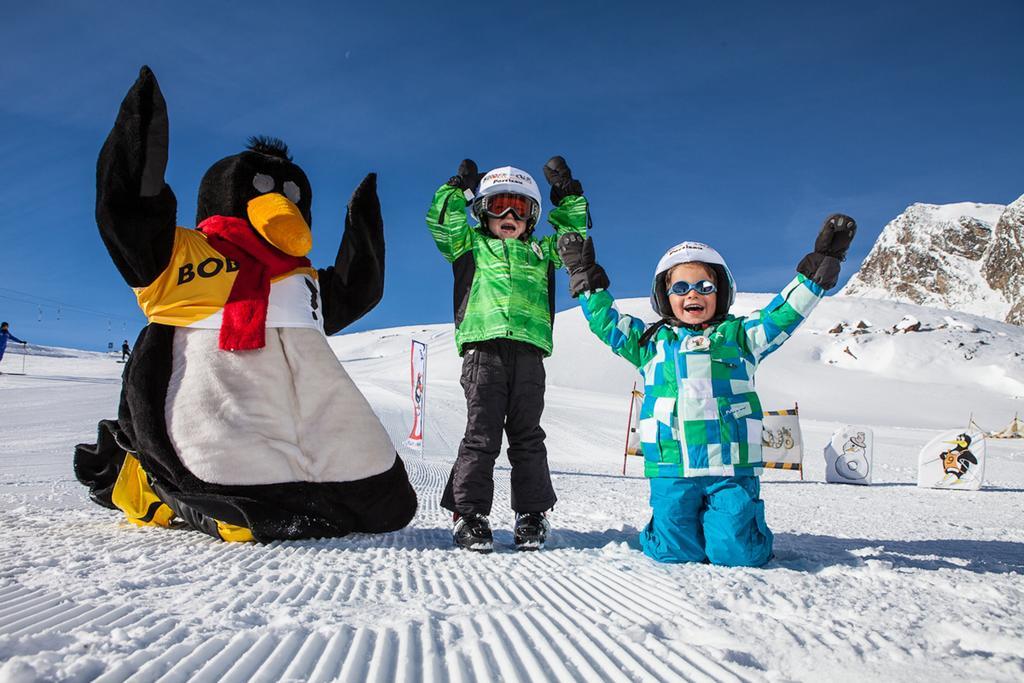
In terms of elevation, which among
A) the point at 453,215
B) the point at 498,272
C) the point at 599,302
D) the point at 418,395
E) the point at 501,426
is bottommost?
the point at 501,426

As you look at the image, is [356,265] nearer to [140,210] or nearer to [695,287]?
[140,210]

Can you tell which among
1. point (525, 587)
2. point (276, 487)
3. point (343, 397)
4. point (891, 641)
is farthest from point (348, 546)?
point (891, 641)

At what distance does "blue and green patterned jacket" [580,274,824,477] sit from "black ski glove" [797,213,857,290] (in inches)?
1.9

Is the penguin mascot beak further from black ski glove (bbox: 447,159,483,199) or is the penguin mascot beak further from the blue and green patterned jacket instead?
the blue and green patterned jacket

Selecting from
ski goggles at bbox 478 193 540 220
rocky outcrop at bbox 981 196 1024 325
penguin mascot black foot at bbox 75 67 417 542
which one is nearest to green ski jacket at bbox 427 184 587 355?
ski goggles at bbox 478 193 540 220

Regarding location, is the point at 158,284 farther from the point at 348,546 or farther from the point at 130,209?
the point at 348,546

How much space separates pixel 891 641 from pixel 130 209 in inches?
113

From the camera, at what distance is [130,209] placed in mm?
2553

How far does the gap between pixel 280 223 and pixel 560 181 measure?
4.71ft

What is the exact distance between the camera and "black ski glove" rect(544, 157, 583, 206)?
3.36 m

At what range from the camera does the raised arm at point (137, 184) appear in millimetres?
2459

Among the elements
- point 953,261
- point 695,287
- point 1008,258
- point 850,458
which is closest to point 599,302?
point 695,287

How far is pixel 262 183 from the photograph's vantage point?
10.1 feet

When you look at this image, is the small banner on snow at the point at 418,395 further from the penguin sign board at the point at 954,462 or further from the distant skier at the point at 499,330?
the penguin sign board at the point at 954,462
